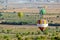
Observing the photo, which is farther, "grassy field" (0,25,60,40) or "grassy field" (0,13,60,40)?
"grassy field" (0,13,60,40)

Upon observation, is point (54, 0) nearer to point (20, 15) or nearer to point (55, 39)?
point (20, 15)

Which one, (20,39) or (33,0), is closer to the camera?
(20,39)

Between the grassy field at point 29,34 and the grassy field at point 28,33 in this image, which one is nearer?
the grassy field at point 29,34

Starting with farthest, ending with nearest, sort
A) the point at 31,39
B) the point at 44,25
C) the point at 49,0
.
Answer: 1. the point at 49,0
2. the point at 31,39
3. the point at 44,25

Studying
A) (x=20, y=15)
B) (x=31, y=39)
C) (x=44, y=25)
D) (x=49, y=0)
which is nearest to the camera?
(x=44, y=25)

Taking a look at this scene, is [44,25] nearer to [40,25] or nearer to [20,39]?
[40,25]

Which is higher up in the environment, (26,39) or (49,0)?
(26,39)

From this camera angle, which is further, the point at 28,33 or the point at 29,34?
the point at 28,33

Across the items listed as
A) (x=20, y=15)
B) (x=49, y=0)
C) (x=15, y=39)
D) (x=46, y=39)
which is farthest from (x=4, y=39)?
(x=49, y=0)

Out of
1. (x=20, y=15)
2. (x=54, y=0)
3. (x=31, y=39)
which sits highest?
(x=31, y=39)

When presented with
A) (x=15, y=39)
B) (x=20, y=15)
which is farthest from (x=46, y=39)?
(x=20, y=15)
